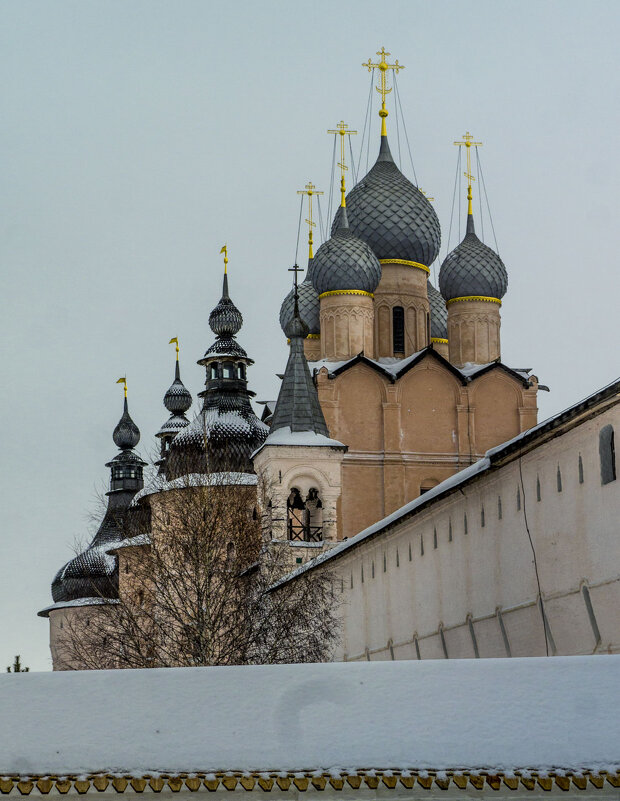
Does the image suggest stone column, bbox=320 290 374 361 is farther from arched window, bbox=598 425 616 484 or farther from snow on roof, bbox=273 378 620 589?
arched window, bbox=598 425 616 484

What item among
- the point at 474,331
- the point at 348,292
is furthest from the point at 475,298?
the point at 348,292

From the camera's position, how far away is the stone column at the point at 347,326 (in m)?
41.6

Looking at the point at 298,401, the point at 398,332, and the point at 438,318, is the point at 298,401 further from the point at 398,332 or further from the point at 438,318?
the point at 438,318

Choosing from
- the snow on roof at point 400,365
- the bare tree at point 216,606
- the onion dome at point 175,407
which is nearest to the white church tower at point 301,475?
the snow on roof at point 400,365

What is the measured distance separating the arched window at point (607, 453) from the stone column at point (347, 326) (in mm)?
23891

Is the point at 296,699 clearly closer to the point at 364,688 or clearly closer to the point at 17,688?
the point at 364,688

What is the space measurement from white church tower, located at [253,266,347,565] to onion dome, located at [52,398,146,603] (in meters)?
16.2

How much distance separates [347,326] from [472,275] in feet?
11.6

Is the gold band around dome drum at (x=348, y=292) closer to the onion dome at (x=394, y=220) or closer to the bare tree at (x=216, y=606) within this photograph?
the onion dome at (x=394, y=220)

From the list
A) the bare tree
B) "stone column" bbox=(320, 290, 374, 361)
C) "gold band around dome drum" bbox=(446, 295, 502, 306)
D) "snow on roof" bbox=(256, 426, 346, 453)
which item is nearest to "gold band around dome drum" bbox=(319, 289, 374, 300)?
"stone column" bbox=(320, 290, 374, 361)

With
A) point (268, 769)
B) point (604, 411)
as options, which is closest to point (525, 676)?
point (268, 769)

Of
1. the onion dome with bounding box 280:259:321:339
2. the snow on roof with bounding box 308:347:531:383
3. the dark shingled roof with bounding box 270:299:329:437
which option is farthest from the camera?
the onion dome with bounding box 280:259:321:339

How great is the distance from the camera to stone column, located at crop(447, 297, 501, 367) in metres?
42.8

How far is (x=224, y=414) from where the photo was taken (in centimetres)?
4631
